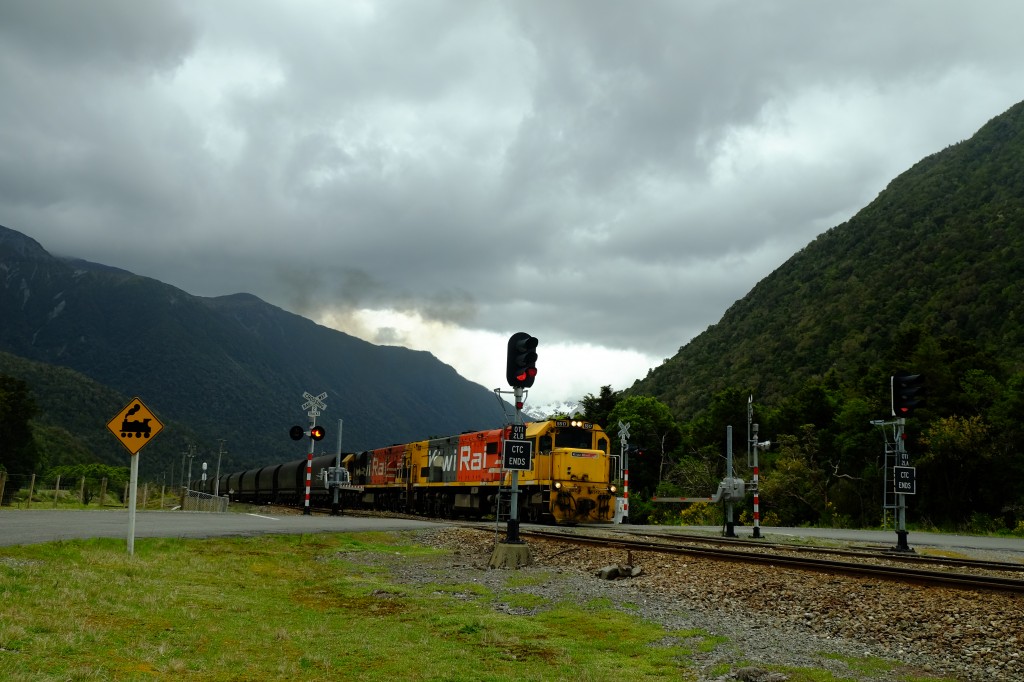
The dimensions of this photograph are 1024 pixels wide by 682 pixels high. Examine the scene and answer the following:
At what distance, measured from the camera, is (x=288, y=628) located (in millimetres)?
9406

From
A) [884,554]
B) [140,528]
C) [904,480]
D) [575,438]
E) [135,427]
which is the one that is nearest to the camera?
[135,427]

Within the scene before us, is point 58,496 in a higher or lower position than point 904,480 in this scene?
lower

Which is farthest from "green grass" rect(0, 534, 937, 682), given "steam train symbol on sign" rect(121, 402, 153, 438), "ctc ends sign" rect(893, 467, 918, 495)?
"ctc ends sign" rect(893, 467, 918, 495)

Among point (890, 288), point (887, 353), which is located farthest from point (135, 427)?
point (890, 288)

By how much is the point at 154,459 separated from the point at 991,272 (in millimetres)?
149509

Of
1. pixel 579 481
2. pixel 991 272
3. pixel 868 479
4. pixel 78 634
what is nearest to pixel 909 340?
pixel 868 479

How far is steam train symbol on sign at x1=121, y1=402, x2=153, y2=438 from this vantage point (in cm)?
1554

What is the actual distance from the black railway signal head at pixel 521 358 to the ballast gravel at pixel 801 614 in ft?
12.7

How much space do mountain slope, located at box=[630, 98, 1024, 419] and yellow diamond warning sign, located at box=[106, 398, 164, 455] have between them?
60764 millimetres

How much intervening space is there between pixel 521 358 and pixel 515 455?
80.6 inches

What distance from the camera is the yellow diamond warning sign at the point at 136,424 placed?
15516 millimetres

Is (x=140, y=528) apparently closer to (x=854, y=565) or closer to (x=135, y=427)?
(x=135, y=427)

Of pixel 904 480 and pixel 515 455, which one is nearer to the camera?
pixel 515 455

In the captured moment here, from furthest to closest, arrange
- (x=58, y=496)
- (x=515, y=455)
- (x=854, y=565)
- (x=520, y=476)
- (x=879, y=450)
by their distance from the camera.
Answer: (x=879, y=450), (x=58, y=496), (x=520, y=476), (x=515, y=455), (x=854, y=565)
